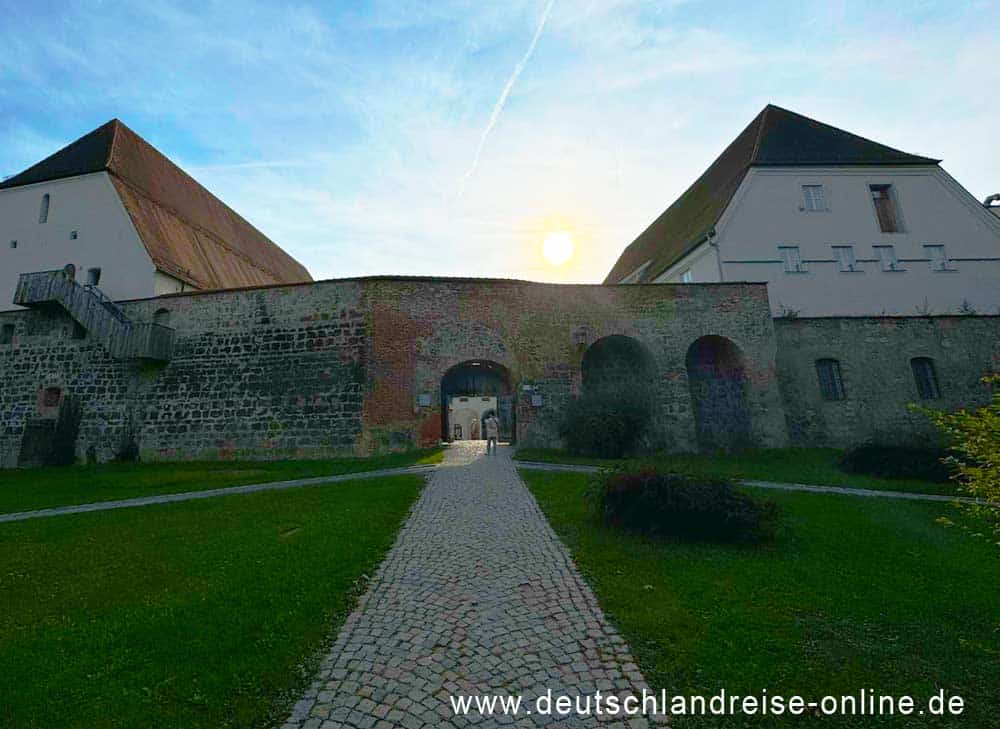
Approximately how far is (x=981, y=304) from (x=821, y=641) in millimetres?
25899

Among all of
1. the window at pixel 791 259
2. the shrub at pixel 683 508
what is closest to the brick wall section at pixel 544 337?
the window at pixel 791 259

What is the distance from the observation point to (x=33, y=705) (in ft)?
10.4


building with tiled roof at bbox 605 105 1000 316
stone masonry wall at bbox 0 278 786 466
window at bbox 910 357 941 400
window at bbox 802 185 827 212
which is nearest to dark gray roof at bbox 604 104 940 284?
building with tiled roof at bbox 605 105 1000 316

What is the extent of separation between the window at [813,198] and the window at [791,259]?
2.25 meters

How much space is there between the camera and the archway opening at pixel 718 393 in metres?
18.0

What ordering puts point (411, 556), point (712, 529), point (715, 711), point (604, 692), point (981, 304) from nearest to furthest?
point (715, 711) → point (604, 692) → point (411, 556) → point (712, 529) → point (981, 304)

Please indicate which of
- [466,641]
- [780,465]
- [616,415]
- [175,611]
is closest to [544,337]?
[616,415]

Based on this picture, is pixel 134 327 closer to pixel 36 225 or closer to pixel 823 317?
pixel 36 225

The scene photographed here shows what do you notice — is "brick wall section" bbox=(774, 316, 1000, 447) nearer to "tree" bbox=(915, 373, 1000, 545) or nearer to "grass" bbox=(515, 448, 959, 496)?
"grass" bbox=(515, 448, 959, 496)

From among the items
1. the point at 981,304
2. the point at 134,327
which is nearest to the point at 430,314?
the point at 134,327

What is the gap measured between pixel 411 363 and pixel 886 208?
22.8 metres

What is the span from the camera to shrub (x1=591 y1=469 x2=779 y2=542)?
21.2ft

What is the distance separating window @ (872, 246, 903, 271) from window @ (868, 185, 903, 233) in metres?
0.96

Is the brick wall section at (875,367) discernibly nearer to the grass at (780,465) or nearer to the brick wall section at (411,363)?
the brick wall section at (411,363)
